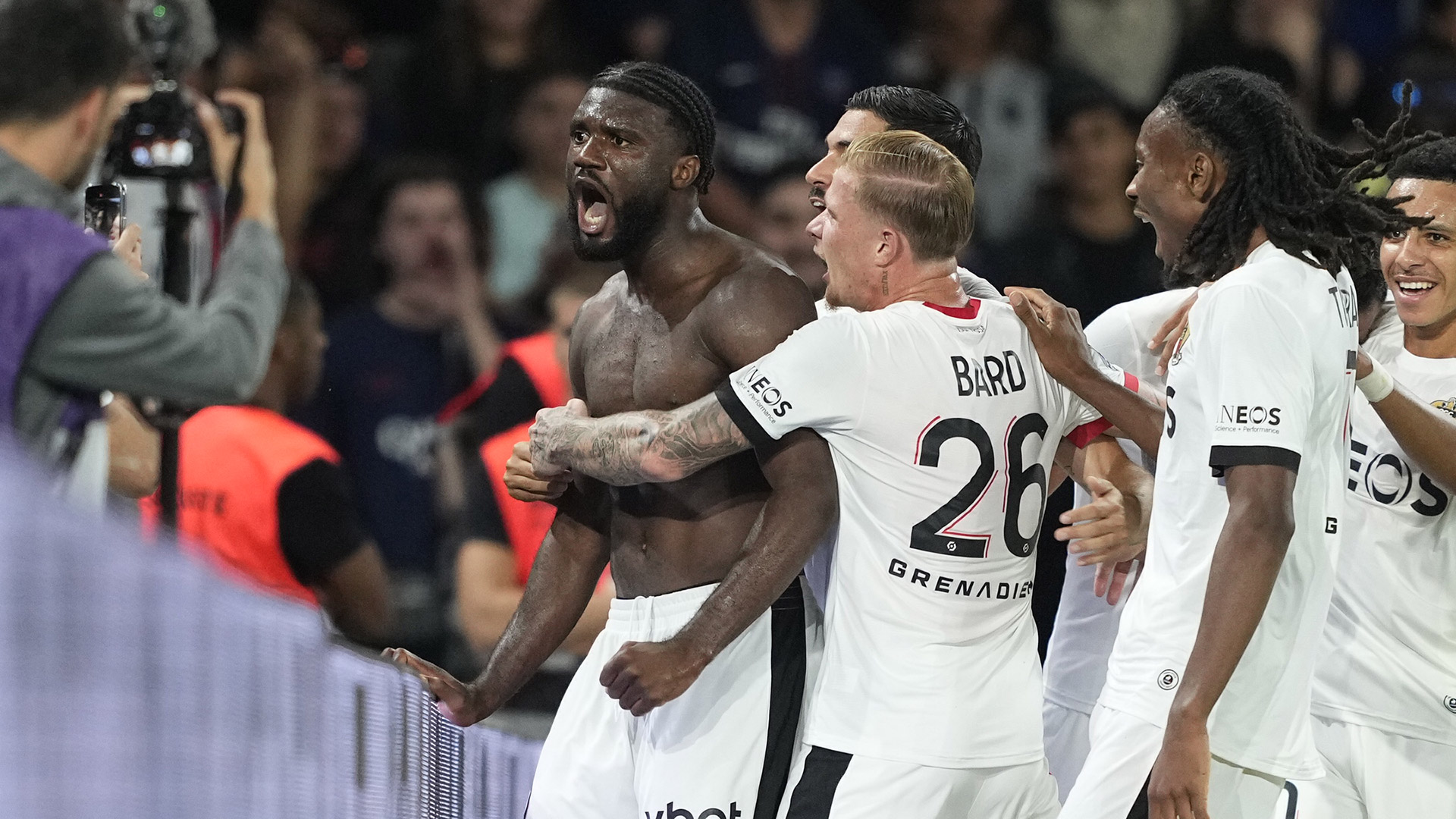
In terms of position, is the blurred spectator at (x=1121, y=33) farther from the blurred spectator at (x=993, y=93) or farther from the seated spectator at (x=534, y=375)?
the seated spectator at (x=534, y=375)

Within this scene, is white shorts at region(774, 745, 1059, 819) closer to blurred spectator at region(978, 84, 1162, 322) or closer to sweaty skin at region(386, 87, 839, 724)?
sweaty skin at region(386, 87, 839, 724)

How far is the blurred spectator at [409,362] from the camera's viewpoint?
23.6 ft

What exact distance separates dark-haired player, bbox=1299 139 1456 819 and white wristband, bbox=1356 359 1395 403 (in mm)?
248

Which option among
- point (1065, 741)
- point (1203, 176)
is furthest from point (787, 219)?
point (1203, 176)

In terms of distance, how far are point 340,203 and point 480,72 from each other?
944mm

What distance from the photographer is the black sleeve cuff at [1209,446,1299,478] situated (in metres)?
3.06

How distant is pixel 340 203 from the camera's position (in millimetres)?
7848

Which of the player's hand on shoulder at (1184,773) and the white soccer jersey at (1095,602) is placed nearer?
the player's hand on shoulder at (1184,773)

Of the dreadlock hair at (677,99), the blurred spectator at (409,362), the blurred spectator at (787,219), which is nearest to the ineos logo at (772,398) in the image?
the dreadlock hair at (677,99)

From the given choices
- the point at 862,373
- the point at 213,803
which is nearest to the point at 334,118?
the point at 862,373

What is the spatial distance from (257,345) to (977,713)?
1.56 meters

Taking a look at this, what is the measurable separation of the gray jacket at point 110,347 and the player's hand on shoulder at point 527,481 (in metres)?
0.98

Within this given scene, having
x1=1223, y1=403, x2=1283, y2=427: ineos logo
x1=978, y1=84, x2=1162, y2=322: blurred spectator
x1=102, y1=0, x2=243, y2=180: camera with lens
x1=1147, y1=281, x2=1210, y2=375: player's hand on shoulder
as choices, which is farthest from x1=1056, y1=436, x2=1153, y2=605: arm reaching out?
x1=978, y1=84, x2=1162, y2=322: blurred spectator

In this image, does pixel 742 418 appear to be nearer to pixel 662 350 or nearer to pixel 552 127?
pixel 662 350
